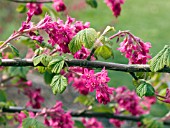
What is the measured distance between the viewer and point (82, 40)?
1.52m

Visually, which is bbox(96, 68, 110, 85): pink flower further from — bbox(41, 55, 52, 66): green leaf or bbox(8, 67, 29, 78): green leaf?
bbox(8, 67, 29, 78): green leaf

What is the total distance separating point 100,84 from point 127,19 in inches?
323

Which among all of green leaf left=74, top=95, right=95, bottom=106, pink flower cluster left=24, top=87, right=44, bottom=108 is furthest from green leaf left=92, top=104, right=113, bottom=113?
pink flower cluster left=24, top=87, right=44, bottom=108

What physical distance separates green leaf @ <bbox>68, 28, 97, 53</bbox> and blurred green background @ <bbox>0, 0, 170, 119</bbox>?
4.82 meters

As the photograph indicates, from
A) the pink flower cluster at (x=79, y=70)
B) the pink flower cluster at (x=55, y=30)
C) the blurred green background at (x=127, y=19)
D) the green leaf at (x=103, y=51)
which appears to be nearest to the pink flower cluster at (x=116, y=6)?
the pink flower cluster at (x=79, y=70)

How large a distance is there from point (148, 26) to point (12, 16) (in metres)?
3.36

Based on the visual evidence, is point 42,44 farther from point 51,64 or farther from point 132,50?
point 132,50

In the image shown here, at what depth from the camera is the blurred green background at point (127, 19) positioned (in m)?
7.08

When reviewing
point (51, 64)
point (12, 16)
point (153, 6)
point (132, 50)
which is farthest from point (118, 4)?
point (153, 6)

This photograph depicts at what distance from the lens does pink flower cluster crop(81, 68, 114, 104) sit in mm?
1563

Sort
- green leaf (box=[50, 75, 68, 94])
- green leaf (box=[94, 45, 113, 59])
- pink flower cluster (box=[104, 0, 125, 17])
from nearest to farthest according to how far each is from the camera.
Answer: green leaf (box=[50, 75, 68, 94]) → green leaf (box=[94, 45, 113, 59]) → pink flower cluster (box=[104, 0, 125, 17])

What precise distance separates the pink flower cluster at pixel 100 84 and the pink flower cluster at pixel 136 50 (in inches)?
6.8

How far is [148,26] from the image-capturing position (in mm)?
9422

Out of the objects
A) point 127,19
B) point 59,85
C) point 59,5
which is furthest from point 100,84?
point 127,19
